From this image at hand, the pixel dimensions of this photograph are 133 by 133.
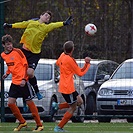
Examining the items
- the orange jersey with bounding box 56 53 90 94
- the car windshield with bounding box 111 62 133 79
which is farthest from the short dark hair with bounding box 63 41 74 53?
the car windshield with bounding box 111 62 133 79

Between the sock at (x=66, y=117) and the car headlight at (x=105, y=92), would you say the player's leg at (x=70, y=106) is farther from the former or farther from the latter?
the car headlight at (x=105, y=92)

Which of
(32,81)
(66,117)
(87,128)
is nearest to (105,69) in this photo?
(87,128)

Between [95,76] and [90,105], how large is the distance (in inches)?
37.6

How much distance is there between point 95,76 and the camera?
21062 mm

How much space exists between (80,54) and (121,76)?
159 cm

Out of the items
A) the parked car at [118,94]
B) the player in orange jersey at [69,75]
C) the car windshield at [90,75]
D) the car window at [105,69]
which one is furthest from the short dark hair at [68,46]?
the car windshield at [90,75]

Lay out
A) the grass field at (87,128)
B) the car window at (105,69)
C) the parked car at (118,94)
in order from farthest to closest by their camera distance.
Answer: the car window at (105,69) → the parked car at (118,94) → the grass field at (87,128)

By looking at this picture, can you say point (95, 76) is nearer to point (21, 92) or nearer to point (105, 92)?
point (105, 92)

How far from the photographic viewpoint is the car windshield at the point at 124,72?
19656 millimetres

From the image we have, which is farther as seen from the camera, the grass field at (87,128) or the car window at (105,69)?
the car window at (105,69)

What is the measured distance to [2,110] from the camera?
18.9 meters

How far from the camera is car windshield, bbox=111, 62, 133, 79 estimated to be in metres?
19.7

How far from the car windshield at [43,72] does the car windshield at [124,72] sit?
1.58 metres

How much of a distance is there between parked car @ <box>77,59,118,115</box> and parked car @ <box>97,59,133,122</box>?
0.95m
